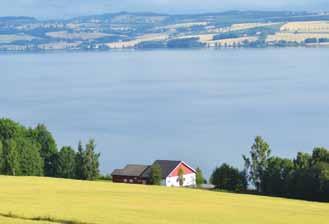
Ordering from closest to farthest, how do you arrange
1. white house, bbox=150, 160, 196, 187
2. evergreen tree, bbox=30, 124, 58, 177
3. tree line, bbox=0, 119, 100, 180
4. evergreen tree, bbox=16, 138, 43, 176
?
1. tree line, bbox=0, 119, 100, 180
2. evergreen tree, bbox=16, 138, 43, 176
3. white house, bbox=150, 160, 196, 187
4. evergreen tree, bbox=30, 124, 58, 177

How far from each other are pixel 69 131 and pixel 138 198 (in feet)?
134

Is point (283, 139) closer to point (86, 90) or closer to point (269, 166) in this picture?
point (269, 166)

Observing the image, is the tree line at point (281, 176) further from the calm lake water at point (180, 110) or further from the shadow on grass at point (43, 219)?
the shadow on grass at point (43, 219)

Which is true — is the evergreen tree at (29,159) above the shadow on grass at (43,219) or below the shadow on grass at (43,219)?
above

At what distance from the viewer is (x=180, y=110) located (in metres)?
69.6

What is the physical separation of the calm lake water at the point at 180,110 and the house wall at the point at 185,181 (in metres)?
6.61

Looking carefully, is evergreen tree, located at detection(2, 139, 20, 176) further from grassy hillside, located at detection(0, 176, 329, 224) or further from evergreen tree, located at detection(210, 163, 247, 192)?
grassy hillside, located at detection(0, 176, 329, 224)

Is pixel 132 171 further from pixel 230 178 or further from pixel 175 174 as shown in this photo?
pixel 230 178

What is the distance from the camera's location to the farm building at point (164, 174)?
36406mm

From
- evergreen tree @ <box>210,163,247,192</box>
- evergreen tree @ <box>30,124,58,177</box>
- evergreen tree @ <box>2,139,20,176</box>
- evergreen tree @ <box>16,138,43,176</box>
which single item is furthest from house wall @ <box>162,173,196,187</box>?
evergreen tree @ <box>2,139,20,176</box>

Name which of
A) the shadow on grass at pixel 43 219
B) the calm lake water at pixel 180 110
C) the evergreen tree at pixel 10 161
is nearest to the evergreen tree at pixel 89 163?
the evergreen tree at pixel 10 161

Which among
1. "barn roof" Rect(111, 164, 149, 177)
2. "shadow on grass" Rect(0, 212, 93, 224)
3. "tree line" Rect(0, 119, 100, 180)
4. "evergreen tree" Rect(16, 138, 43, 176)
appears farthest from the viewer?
"barn roof" Rect(111, 164, 149, 177)

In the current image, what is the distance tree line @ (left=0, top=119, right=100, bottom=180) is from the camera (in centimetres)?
3500

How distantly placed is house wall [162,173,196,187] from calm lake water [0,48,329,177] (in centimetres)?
661
